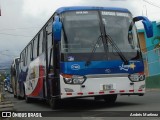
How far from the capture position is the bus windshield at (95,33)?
42.2 feet

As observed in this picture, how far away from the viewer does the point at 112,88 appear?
1287 cm

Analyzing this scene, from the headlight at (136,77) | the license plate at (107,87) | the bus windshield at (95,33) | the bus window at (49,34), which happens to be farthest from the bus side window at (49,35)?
the headlight at (136,77)

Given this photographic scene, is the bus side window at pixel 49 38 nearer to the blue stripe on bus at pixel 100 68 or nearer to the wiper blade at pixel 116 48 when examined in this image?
the blue stripe on bus at pixel 100 68

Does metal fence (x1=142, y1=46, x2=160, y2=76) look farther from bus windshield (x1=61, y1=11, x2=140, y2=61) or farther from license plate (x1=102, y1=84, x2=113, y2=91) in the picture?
license plate (x1=102, y1=84, x2=113, y2=91)

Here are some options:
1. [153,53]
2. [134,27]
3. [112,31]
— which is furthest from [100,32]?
[153,53]

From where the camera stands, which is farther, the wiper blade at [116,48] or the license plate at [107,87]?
the wiper blade at [116,48]

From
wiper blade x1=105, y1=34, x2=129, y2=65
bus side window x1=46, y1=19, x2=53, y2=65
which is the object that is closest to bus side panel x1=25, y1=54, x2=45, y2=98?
bus side window x1=46, y1=19, x2=53, y2=65

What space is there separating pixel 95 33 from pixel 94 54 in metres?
0.75

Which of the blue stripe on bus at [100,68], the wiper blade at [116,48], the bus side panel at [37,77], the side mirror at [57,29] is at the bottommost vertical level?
the bus side panel at [37,77]

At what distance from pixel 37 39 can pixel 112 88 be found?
20.4 feet

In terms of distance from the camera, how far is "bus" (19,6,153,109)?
497 inches

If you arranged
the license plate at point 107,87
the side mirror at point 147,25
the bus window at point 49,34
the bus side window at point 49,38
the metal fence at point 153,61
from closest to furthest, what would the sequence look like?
the license plate at point 107,87 < the side mirror at point 147,25 < the bus side window at point 49,38 < the bus window at point 49,34 < the metal fence at point 153,61

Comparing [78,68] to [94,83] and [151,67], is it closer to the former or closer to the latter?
[94,83]

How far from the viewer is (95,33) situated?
13172 millimetres
